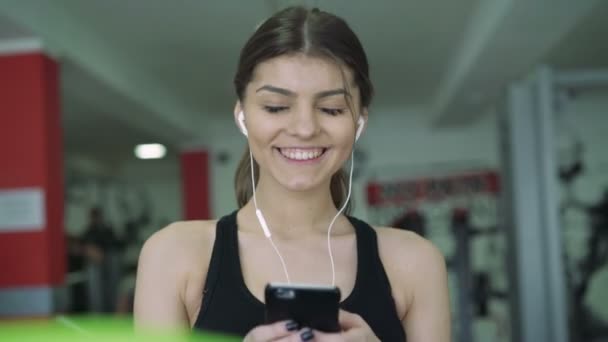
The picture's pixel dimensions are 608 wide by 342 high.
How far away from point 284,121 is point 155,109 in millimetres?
5703

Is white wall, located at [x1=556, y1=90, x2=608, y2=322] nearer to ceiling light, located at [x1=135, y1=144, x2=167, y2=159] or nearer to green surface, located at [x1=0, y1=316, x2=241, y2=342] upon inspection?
green surface, located at [x1=0, y1=316, x2=241, y2=342]

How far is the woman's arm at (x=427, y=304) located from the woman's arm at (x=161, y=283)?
1.18 ft

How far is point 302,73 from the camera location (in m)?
0.95

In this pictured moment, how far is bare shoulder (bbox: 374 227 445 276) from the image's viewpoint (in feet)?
3.49

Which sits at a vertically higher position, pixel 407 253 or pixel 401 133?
pixel 401 133

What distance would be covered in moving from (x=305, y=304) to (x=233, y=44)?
4.68 metres

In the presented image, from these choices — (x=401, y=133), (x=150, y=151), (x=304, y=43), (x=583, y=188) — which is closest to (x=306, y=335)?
(x=304, y=43)

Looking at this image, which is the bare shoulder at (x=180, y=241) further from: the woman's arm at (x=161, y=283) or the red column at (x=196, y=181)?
the red column at (x=196, y=181)

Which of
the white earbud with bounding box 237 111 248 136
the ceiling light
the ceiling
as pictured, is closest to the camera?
the white earbud with bounding box 237 111 248 136

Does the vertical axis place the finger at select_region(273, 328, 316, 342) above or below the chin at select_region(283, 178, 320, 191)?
below

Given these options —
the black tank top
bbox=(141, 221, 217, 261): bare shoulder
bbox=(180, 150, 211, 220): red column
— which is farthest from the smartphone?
bbox=(180, 150, 211, 220): red column

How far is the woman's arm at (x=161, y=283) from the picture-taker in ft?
3.19

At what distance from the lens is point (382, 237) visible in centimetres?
110

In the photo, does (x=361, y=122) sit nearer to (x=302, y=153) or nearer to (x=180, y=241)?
(x=302, y=153)
